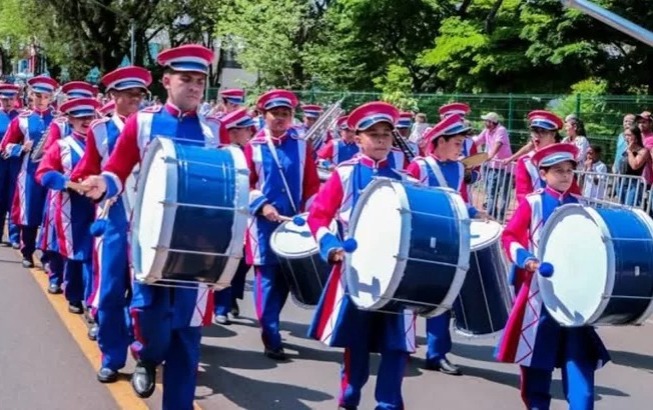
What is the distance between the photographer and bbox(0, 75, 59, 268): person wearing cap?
10.8 m

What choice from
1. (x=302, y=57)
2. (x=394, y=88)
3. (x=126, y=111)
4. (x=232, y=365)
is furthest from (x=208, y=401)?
(x=302, y=57)

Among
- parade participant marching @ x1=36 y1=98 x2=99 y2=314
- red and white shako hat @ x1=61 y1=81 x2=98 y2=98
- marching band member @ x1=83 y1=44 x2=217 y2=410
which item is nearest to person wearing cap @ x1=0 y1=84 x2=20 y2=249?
red and white shako hat @ x1=61 y1=81 x2=98 y2=98

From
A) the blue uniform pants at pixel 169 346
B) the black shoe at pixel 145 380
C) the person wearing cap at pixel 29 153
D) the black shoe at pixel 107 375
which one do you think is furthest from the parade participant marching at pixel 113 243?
the person wearing cap at pixel 29 153

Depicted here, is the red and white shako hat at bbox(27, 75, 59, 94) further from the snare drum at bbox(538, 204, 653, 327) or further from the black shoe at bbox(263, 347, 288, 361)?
the snare drum at bbox(538, 204, 653, 327)

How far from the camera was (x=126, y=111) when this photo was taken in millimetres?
6500

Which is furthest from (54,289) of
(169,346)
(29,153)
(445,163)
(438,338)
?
(169,346)

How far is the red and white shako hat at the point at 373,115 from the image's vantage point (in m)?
5.47

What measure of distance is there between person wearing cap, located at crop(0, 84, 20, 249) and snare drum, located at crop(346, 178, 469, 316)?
755 centimetres

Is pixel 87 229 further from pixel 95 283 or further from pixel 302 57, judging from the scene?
pixel 302 57

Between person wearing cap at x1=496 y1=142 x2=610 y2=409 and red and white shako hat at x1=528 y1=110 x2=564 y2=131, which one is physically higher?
red and white shako hat at x1=528 y1=110 x2=564 y2=131

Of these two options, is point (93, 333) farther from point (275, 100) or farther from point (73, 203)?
point (275, 100)

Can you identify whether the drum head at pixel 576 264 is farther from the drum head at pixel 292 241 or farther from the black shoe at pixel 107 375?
the black shoe at pixel 107 375

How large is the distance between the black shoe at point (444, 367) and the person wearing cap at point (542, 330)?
1.48 metres

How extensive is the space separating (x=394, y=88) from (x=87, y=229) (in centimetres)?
2222
